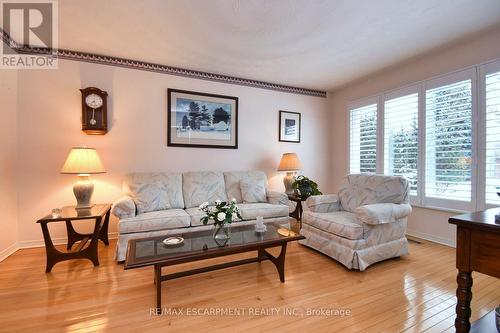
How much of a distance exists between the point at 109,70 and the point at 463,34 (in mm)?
4421

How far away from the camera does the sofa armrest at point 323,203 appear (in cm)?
293

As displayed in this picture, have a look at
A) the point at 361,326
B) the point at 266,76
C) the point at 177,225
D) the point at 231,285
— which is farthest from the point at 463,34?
the point at 177,225

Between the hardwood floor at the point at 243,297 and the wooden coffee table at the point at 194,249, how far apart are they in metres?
0.17

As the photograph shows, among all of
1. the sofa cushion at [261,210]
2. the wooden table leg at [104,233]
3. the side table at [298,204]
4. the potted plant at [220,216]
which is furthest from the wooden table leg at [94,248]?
the side table at [298,204]

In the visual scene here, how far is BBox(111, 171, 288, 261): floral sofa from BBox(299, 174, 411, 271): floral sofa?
0.59 m

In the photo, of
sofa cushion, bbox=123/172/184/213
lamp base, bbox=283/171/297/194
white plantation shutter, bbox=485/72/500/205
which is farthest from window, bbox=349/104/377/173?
sofa cushion, bbox=123/172/184/213

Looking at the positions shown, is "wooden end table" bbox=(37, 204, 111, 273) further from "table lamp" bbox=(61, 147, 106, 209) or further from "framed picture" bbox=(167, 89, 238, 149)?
"framed picture" bbox=(167, 89, 238, 149)

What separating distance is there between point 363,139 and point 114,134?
159 inches

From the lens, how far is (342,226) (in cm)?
239

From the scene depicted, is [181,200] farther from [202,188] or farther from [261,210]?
[261,210]

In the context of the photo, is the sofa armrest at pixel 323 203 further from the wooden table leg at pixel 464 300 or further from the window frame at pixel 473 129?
the wooden table leg at pixel 464 300

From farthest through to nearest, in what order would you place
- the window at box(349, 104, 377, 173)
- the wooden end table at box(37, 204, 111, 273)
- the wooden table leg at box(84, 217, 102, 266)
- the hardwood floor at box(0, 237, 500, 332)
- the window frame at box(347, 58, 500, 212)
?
the window at box(349, 104, 377, 173) < the window frame at box(347, 58, 500, 212) < the wooden table leg at box(84, 217, 102, 266) < the wooden end table at box(37, 204, 111, 273) < the hardwood floor at box(0, 237, 500, 332)

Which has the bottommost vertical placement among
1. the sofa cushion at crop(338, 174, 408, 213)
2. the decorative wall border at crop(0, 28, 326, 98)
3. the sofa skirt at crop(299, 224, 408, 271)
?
the sofa skirt at crop(299, 224, 408, 271)

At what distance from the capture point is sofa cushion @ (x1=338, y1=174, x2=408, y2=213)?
101 inches
